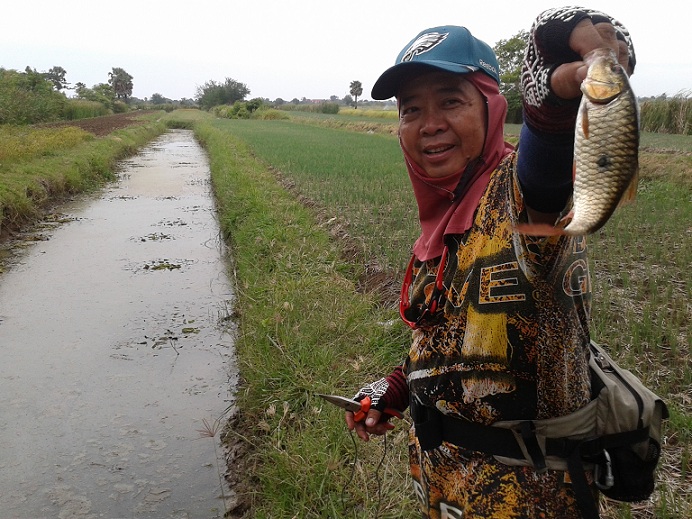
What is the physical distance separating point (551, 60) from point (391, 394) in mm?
1091

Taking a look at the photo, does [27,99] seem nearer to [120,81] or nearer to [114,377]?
[114,377]

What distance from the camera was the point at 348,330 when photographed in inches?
156

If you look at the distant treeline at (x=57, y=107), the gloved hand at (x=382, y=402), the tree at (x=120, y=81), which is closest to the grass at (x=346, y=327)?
the gloved hand at (x=382, y=402)

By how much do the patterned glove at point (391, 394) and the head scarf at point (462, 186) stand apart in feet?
1.60

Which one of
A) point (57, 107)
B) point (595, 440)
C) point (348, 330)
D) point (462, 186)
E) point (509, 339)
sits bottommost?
point (348, 330)

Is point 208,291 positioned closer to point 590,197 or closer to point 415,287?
point 415,287

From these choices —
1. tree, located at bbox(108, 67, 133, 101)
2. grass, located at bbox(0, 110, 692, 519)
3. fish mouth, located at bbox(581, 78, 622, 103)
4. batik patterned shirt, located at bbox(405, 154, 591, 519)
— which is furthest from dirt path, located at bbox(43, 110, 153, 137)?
tree, located at bbox(108, 67, 133, 101)

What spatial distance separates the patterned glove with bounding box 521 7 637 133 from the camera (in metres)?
0.88

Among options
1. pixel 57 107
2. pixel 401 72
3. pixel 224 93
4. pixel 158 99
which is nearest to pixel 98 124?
pixel 57 107

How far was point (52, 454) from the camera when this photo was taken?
3.24 metres

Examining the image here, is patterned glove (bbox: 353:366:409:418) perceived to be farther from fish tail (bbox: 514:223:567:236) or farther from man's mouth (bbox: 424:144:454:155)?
fish tail (bbox: 514:223:567:236)

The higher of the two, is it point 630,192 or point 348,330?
point 630,192

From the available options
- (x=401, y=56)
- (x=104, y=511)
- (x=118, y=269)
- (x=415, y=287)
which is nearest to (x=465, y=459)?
(x=415, y=287)

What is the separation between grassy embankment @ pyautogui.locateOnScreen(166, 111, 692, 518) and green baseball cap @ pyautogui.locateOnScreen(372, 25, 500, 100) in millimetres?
1539
